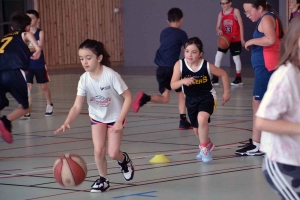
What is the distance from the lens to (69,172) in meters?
4.82

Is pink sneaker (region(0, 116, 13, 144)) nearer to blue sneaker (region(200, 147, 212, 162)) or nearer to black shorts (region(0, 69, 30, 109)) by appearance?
black shorts (region(0, 69, 30, 109))

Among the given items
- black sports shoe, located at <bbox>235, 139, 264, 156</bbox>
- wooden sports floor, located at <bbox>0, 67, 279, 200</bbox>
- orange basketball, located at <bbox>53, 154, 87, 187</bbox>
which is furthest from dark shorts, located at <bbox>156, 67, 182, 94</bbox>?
orange basketball, located at <bbox>53, 154, 87, 187</bbox>

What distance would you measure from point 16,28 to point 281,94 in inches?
225

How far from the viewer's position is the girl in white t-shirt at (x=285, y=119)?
2885mm

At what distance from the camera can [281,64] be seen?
2938mm

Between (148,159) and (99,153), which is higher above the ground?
(99,153)

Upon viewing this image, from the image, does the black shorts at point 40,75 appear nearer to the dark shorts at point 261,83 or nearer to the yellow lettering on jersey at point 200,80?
the yellow lettering on jersey at point 200,80

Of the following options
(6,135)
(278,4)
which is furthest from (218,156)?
(278,4)

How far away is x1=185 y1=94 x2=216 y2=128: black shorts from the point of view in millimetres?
6484

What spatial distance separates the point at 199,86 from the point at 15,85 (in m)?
2.44

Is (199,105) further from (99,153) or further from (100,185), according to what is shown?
(100,185)

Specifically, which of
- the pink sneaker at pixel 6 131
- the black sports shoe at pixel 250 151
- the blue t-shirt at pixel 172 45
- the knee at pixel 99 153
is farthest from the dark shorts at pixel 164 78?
the knee at pixel 99 153

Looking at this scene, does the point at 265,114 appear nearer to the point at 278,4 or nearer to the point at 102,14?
the point at 278,4

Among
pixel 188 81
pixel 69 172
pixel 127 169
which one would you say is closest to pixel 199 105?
pixel 188 81
